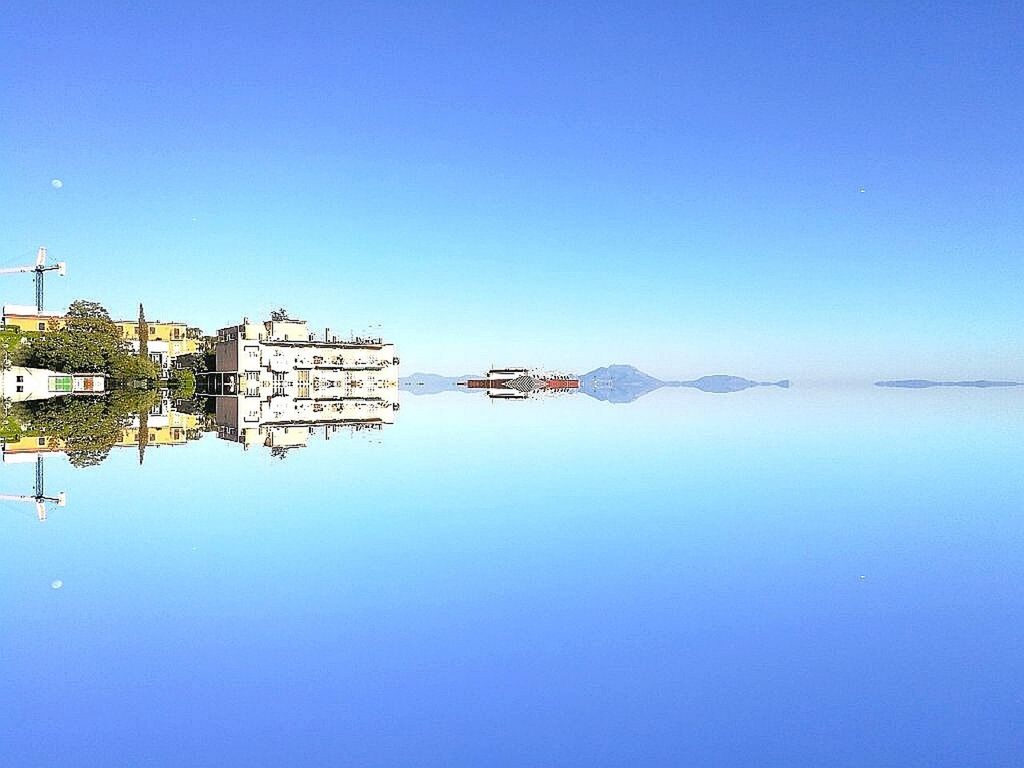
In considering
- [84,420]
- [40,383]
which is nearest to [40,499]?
[84,420]

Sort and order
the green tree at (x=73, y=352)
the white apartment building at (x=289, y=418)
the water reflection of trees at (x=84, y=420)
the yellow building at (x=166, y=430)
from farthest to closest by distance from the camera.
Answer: the green tree at (x=73, y=352)
the white apartment building at (x=289, y=418)
the yellow building at (x=166, y=430)
the water reflection of trees at (x=84, y=420)

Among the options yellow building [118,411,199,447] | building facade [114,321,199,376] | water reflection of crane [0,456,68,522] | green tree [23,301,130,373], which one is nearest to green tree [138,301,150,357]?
building facade [114,321,199,376]

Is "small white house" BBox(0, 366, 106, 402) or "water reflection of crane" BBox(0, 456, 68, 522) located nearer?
"water reflection of crane" BBox(0, 456, 68, 522)

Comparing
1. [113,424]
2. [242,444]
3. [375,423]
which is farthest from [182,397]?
[242,444]

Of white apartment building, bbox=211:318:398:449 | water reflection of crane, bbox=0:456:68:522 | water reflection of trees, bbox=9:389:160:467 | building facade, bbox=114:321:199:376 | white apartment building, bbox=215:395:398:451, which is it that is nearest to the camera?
water reflection of crane, bbox=0:456:68:522

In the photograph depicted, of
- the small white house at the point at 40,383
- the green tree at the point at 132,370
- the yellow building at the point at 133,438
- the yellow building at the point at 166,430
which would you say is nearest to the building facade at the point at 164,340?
the green tree at the point at 132,370

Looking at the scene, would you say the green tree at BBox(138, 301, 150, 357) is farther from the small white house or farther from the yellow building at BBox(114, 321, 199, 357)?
the small white house

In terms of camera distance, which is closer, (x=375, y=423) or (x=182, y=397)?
(x=375, y=423)

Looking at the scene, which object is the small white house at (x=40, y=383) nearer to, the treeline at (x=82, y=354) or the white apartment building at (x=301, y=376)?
the treeline at (x=82, y=354)

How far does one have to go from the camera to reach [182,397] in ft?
166

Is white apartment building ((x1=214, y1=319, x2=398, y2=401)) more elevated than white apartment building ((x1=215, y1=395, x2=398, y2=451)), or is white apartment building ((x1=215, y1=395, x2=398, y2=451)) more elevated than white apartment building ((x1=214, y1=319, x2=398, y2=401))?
white apartment building ((x1=214, y1=319, x2=398, y2=401))

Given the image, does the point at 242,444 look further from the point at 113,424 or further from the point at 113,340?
the point at 113,340

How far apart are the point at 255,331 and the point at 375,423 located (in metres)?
22.3

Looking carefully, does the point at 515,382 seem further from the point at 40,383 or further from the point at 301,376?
the point at 40,383
